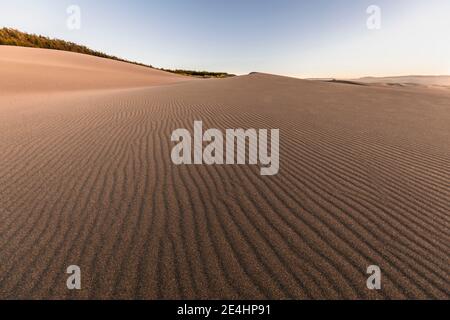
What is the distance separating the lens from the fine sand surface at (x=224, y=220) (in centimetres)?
197

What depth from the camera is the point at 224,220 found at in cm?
271

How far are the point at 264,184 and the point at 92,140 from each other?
419 cm

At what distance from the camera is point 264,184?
3523mm

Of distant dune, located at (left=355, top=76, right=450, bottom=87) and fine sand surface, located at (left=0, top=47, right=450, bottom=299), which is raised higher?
distant dune, located at (left=355, top=76, right=450, bottom=87)

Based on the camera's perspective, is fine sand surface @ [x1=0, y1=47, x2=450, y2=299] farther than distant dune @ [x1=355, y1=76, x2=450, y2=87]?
No

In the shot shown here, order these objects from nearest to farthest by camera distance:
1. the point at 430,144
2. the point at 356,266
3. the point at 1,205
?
the point at 356,266, the point at 1,205, the point at 430,144

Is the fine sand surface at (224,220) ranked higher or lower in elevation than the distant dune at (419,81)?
lower

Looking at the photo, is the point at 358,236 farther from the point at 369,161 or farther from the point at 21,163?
the point at 21,163

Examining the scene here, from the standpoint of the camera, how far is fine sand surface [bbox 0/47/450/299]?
1.97 meters

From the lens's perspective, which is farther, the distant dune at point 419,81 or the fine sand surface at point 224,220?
the distant dune at point 419,81

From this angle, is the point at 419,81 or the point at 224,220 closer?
the point at 224,220
